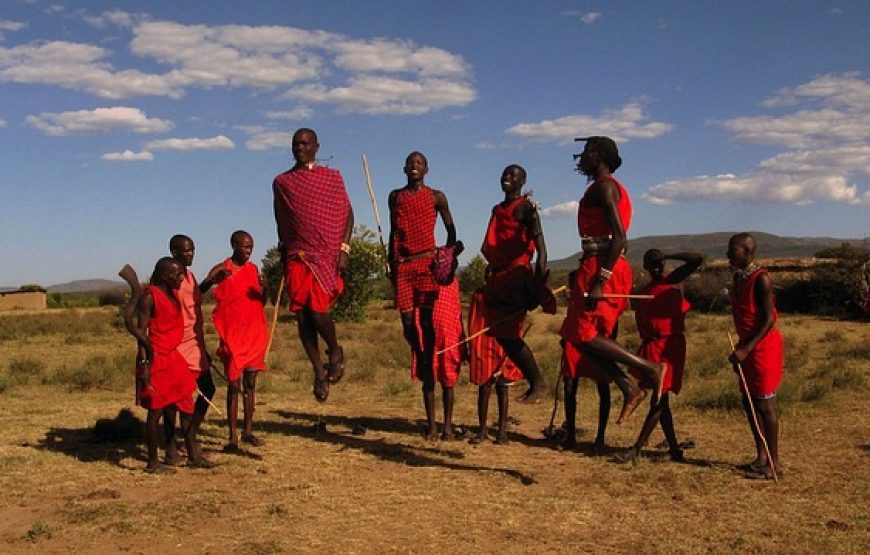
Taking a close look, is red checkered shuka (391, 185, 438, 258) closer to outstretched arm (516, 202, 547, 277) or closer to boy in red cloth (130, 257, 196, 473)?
outstretched arm (516, 202, 547, 277)

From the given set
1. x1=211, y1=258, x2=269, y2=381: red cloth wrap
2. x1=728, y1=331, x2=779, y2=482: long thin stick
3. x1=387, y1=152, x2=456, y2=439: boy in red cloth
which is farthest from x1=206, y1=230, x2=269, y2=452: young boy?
x1=728, y1=331, x2=779, y2=482: long thin stick

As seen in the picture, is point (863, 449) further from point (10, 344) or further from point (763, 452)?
point (10, 344)

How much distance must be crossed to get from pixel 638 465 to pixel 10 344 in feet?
64.1

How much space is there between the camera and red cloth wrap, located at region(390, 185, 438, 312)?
26.5 ft

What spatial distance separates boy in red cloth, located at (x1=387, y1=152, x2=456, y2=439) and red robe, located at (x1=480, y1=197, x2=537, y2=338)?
0.50 metres

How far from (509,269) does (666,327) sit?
57.6 inches

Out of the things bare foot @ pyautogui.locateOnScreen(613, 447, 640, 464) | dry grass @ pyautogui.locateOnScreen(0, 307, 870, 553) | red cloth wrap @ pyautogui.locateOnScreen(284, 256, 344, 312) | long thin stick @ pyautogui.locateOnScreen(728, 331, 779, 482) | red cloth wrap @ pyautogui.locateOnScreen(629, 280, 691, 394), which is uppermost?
red cloth wrap @ pyautogui.locateOnScreen(284, 256, 344, 312)

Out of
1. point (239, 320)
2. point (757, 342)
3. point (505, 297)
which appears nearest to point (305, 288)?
point (239, 320)

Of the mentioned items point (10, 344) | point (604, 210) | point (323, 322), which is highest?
point (604, 210)

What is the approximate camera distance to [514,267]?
305 inches

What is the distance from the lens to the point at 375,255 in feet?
96.6

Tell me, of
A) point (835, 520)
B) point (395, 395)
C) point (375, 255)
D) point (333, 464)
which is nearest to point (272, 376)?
point (395, 395)

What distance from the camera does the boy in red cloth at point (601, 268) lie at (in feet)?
19.9

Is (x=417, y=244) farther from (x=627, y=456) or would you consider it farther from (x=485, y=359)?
(x=627, y=456)
